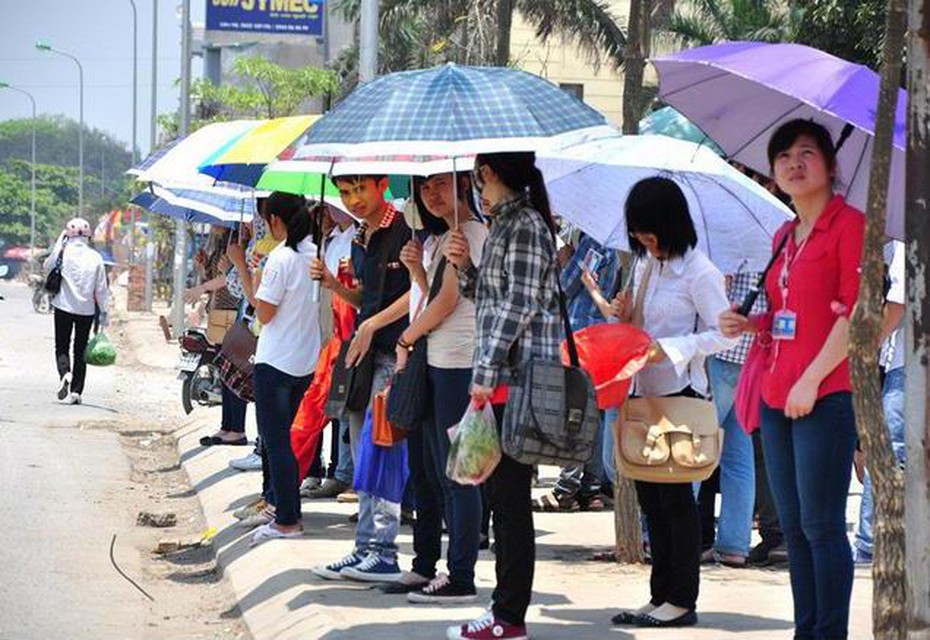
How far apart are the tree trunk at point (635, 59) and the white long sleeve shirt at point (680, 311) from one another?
2078 mm

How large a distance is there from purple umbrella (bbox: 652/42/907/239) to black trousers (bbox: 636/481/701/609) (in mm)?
1371

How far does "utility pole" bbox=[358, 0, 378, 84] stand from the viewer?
552 inches

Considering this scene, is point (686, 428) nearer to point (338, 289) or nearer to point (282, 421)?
point (338, 289)

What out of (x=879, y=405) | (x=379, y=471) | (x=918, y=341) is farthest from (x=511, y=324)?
(x=379, y=471)

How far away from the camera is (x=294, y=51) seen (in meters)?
60.6

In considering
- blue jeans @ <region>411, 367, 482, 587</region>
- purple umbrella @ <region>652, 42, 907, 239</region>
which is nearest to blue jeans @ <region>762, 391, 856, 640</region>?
purple umbrella @ <region>652, 42, 907, 239</region>

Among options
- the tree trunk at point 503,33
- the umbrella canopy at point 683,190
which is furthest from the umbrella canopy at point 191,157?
the tree trunk at point 503,33

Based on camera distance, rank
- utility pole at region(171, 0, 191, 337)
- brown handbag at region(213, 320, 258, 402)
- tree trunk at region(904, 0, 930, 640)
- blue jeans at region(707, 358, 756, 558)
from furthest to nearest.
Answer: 1. utility pole at region(171, 0, 191, 337)
2. brown handbag at region(213, 320, 258, 402)
3. blue jeans at region(707, 358, 756, 558)
4. tree trunk at region(904, 0, 930, 640)

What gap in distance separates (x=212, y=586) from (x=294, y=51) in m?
51.9

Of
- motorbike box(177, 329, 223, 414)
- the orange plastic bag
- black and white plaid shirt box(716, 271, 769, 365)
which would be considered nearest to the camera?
the orange plastic bag

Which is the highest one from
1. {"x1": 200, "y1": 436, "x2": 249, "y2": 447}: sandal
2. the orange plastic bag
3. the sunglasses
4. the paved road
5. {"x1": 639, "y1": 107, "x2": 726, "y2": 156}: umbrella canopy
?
{"x1": 639, "y1": 107, "x2": 726, "y2": 156}: umbrella canopy

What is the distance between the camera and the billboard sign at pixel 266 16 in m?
38.2

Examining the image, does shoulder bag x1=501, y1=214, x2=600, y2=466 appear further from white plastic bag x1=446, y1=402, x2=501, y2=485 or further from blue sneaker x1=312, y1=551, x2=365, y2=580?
blue sneaker x1=312, y1=551, x2=365, y2=580

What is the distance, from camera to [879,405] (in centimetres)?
545
